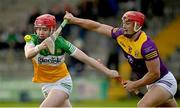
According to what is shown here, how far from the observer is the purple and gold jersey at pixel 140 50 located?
11445mm

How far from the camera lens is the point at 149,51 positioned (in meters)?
11.4

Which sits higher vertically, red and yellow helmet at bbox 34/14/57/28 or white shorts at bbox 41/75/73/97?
red and yellow helmet at bbox 34/14/57/28

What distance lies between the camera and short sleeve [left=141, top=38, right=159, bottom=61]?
11.4 meters

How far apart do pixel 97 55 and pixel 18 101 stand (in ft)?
11.5

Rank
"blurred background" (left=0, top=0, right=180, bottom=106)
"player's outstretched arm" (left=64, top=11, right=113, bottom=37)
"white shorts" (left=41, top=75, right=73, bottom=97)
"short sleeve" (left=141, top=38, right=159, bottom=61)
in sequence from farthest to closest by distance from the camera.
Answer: "blurred background" (left=0, top=0, right=180, bottom=106), "player's outstretched arm" (left=64, top=11, right=113, bottom=37), "white shorts" (left=41, top=75, right=73, bottom=97), "short sleeve" (left=141, top=38, right=159, bottom=61)

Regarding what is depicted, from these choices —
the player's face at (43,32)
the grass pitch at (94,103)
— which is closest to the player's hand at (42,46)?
the player's face at (43,32)

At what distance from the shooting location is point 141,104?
1155 cm

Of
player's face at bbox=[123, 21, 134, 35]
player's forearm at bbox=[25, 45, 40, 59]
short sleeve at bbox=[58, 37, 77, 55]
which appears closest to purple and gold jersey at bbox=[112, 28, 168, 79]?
player's face at bbox=[123, 21, 134, 35]

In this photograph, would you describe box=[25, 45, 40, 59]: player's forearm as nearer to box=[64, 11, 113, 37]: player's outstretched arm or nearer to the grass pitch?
box=[64, 11, 113, 37]: player's outstretched arm

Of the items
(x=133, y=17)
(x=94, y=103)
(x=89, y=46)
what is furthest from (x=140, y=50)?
(x=89, y=46)

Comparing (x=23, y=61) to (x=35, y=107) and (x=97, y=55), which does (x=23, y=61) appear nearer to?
(x=97, y=55)

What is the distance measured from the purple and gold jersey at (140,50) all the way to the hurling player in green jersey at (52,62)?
0.36m

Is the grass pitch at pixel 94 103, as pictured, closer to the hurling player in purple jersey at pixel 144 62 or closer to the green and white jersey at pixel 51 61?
the green and white jersey at pixel 51 61

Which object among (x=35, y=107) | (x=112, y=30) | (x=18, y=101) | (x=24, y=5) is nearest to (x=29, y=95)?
(x=18, y=101)
